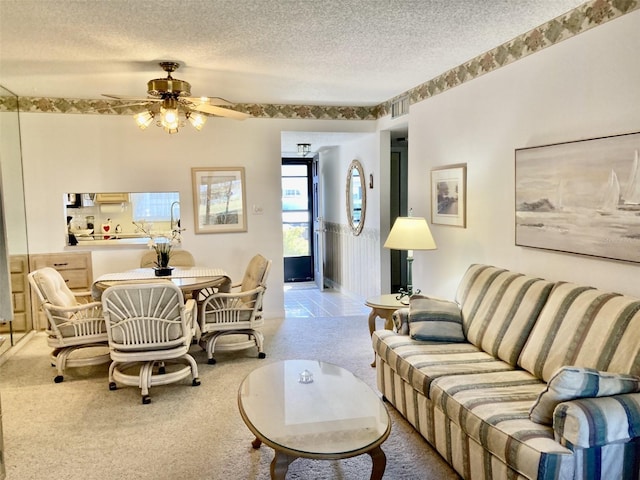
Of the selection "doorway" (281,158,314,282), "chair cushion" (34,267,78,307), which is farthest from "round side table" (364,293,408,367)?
"doorway" (281,158,314,282)

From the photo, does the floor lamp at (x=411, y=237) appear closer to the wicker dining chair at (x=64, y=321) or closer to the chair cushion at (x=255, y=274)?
the chair cushion at (x=255, y=274)

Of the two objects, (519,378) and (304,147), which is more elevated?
(304,147)

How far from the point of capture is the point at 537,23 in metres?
3.02

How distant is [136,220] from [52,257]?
93 cm

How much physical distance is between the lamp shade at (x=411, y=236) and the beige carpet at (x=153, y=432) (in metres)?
1.06

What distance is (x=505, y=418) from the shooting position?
2.07 metres

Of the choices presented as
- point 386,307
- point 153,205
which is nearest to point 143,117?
point 153,205

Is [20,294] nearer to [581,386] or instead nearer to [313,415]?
[313,415]

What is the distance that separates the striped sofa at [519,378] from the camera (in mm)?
1832

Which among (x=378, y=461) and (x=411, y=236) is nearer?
(x=378, y=461)

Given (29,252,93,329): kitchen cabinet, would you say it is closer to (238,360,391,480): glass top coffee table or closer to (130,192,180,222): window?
(130,192,180,222): window

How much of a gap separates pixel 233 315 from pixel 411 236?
1.69 meters

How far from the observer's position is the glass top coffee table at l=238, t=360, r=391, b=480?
2.04m

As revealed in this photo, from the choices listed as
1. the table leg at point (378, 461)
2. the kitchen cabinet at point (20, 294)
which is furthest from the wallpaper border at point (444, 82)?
the table leg at point (378, 461)
